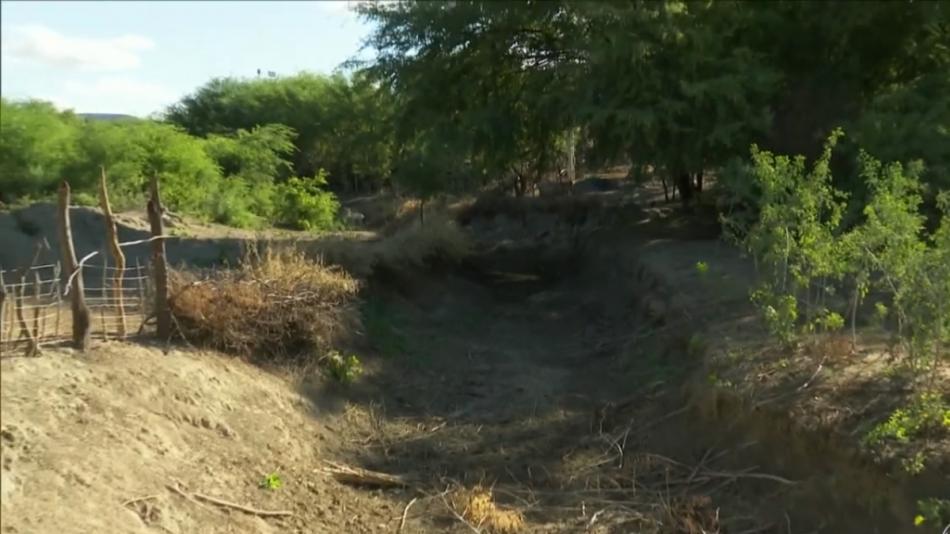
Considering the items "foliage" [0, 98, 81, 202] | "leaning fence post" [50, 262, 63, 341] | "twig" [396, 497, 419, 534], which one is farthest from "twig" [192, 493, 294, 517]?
"foliage" [0, 98, 81, 202]

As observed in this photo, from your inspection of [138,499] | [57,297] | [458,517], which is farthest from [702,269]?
[138,499]

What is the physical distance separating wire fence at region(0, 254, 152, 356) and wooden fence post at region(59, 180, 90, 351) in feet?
0.41

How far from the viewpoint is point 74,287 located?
27.2 ft

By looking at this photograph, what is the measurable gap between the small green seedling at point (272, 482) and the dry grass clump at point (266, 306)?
201cm

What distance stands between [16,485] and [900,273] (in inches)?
240

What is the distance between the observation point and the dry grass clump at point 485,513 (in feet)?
27.0

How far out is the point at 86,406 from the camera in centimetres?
761

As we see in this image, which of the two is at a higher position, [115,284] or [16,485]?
[115,284]

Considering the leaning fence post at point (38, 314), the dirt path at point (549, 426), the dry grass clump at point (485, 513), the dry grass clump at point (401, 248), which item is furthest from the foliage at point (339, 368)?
the leaning fence post at point (38, 314)

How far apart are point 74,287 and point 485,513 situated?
3607mm

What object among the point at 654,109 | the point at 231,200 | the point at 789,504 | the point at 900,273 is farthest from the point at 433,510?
the point at 231,200

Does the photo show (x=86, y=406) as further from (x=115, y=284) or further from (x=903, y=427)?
(x=903, y=427)

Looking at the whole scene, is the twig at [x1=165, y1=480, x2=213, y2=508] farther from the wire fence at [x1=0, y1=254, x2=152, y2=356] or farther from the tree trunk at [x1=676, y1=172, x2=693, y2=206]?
the tree trunk at [x1=676, y1=172, x2=693, y2=206]

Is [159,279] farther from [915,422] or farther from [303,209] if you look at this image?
[303,209]
